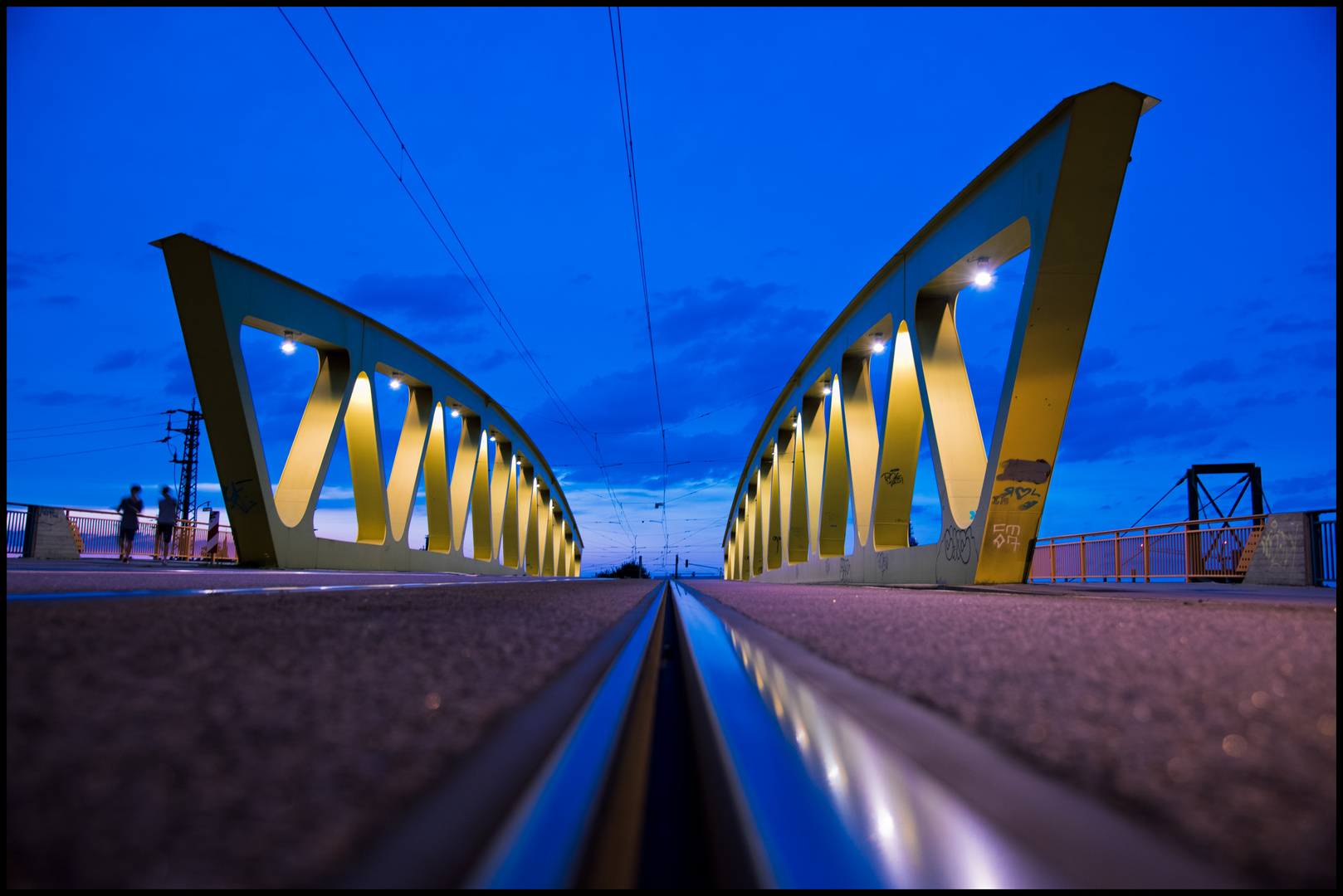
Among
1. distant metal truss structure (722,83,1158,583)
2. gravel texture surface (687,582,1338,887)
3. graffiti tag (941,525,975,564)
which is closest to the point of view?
gravel texture surface (687,582,1338,887)

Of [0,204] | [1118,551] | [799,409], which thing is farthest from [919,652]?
[799,409]

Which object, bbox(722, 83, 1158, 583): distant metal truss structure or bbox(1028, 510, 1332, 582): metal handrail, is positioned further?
bbox(1028, 510, 1332, 582): metal handrail

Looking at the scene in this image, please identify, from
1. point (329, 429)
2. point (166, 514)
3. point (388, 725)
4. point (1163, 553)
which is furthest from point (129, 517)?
point (1163, 553)

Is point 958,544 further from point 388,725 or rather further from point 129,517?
point 129,517

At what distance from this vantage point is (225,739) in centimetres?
70

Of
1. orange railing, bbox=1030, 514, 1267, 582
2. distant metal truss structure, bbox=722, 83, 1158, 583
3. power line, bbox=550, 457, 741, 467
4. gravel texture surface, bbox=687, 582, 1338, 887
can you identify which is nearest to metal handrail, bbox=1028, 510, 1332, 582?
orange railing, bbox=1030, 514, 1267, 582

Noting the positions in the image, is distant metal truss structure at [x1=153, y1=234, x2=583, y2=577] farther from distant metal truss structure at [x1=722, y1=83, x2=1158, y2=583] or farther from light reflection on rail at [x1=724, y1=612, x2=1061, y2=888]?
light reflection on rail at [x1=724, y1=612, x2=1061, y2=888]

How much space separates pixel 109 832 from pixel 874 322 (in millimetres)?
15217

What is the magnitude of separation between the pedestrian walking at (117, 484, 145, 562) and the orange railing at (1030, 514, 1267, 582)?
19.6 m

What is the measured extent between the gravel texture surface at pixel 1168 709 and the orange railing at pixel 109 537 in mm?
15576

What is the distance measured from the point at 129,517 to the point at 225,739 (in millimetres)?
19033

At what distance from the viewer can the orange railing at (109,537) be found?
16.5 metres

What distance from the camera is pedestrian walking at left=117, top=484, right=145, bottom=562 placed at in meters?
15.3

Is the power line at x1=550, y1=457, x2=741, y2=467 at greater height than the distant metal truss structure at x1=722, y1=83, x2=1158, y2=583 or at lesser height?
greater
